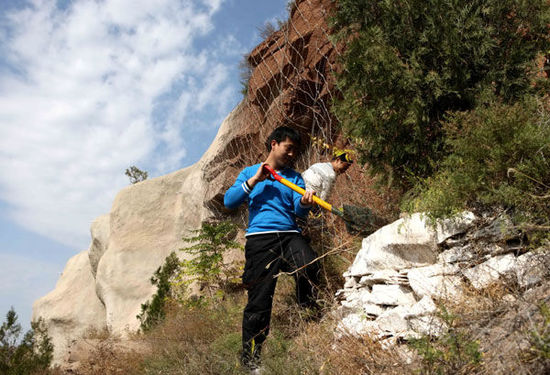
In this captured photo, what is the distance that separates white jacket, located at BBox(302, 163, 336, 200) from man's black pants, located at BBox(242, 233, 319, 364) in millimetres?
1510

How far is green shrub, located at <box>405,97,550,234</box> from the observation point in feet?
7.76

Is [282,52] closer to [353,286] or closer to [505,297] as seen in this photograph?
[353,286]

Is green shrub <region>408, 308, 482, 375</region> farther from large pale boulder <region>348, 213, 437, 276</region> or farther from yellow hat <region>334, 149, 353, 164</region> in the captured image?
yellow hat <region>334, 149, 353, 164</region>

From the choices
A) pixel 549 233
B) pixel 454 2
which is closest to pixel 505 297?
pixel 549 233

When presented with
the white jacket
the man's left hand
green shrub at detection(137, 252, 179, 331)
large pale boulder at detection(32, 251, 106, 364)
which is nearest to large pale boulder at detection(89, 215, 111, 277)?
large pale boulder at detection(32, 251, 106, 364)

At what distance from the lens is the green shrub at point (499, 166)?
2.37 m

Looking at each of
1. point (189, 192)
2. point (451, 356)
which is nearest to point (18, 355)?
point (189, 192)

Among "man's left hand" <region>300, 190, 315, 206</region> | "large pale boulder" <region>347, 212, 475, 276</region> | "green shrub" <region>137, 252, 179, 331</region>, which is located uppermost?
"green shrub" <region>137, 252, 179, 331</region>

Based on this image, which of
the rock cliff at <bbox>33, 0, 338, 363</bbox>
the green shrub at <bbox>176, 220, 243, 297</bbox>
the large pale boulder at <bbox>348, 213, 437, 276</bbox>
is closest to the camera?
the large pale boulder at <bbox>348, 213, 437, 276</bbox>

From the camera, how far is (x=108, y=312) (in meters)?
8.53

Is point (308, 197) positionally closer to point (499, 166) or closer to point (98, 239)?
point (499, 166)

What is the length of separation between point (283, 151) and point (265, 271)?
0.96 m

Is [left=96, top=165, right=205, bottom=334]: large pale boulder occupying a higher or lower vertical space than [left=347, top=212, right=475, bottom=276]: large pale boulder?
higher

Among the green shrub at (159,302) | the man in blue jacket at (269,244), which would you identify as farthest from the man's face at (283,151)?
the green shrub at (159,302)
